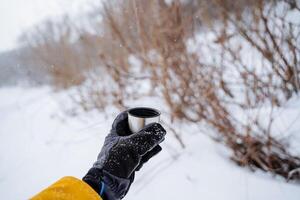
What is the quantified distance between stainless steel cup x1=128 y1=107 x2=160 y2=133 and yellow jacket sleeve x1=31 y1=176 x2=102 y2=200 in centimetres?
39

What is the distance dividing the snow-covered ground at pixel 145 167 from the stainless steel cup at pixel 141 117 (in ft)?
3.45

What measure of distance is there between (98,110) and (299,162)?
3.67 meters

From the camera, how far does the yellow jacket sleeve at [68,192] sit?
949mm

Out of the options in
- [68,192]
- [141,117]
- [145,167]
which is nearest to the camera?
[68,192]

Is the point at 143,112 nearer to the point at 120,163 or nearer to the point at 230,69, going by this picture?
the point at 120,163

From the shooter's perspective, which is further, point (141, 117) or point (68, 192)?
point (141, 117)

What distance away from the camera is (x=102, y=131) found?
3521mm

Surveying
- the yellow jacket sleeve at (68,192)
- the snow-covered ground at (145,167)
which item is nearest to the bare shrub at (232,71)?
the snow-covered ground at (145,167)

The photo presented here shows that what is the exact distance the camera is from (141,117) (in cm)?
115

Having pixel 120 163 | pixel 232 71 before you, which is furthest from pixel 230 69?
pixel 120 163

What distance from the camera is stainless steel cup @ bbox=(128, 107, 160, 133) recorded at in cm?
116

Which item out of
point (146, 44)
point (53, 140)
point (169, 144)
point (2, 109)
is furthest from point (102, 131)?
point (2, 109)

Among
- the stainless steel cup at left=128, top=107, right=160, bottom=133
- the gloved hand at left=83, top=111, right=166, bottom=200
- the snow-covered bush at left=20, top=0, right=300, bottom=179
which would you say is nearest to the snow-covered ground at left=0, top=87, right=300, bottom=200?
the snow-covered bush at left=20, top=0, right=300, bottom=179

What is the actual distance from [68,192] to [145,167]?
4.94 ft
